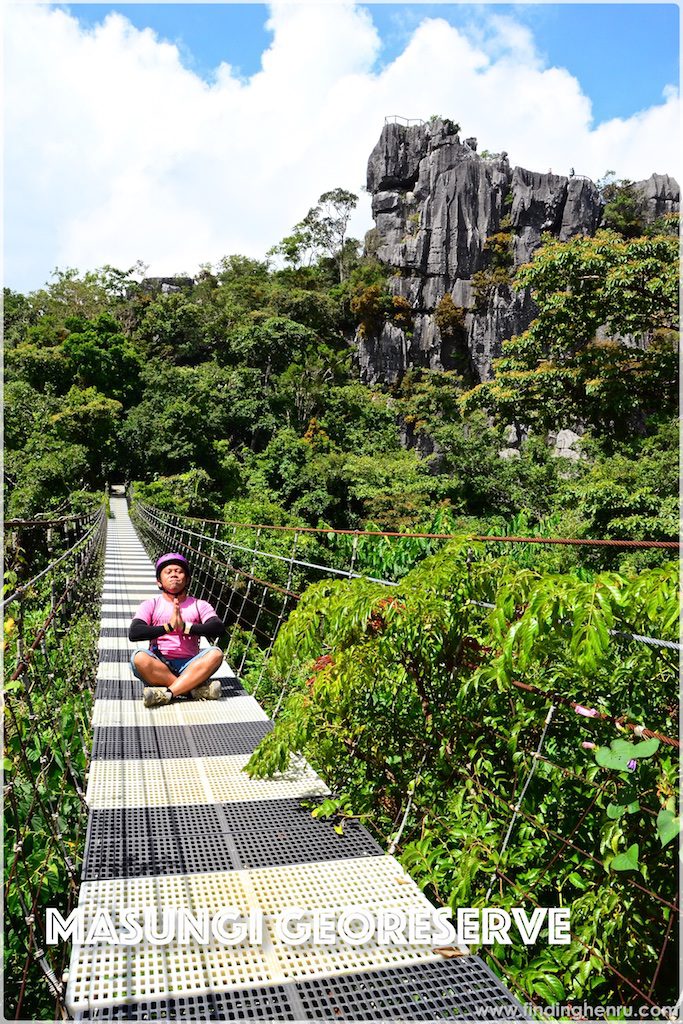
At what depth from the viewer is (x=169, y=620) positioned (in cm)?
301

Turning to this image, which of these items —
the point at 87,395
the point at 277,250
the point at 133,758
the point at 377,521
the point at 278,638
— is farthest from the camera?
the point at 277,250

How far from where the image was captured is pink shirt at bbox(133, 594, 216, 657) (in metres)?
2.98

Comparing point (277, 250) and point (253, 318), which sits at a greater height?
point (277, 250)

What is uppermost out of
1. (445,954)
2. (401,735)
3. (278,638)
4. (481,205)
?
(481,205)

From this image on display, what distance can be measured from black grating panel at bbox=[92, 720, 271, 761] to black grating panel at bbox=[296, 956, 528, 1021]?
1.12 metres

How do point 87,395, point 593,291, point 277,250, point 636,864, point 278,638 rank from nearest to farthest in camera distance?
point 636,864
point 278,638
point 593,291
point 87,395
point 277,250

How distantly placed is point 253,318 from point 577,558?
718 inches

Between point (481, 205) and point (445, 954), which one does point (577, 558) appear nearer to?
point (445, 954)

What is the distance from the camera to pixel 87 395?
22297 mm

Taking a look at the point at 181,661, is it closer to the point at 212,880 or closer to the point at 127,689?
the point at 127,689

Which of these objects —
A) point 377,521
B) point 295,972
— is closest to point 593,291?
point 377,521

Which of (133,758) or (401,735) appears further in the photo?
(133,758)

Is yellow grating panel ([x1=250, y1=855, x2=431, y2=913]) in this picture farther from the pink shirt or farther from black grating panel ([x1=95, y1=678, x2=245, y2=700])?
the pink shirt

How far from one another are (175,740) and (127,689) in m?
0.64
